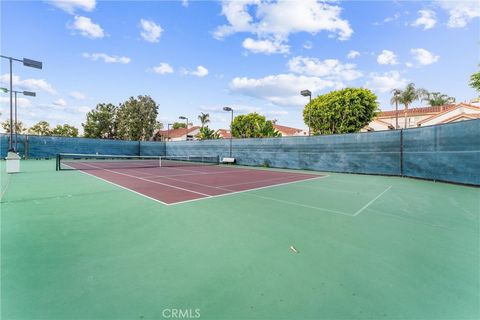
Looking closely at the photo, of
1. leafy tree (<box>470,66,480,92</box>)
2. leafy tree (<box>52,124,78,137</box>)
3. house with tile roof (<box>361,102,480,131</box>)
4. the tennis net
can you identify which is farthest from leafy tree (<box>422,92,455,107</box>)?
leafy tree (<box>52,124,78,137</box>)

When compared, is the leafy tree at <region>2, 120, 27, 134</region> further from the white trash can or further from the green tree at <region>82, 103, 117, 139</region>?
the white trash can

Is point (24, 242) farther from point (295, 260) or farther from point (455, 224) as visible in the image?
point (455, 224)

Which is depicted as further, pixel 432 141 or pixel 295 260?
pixel 432 141

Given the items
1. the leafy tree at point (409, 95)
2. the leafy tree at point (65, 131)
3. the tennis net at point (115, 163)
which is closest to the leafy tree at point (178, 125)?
the leafy tree at point (65, 131)

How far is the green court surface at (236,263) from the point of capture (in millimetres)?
2088

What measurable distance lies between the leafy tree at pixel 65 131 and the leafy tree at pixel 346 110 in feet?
182

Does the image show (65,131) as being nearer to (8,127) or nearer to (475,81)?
(8,127)

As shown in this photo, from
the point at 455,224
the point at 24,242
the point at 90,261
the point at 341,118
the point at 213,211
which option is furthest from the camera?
the point at 341,118

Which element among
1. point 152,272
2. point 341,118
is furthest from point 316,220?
point 341,118

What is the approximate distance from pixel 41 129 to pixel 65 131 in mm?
6101

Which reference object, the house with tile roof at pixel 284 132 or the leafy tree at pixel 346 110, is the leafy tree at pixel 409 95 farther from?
the house with tile roof at pixel 284 132

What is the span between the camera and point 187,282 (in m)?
2.43

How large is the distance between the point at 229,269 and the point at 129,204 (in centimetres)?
398

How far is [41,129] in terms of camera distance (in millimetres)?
53688
